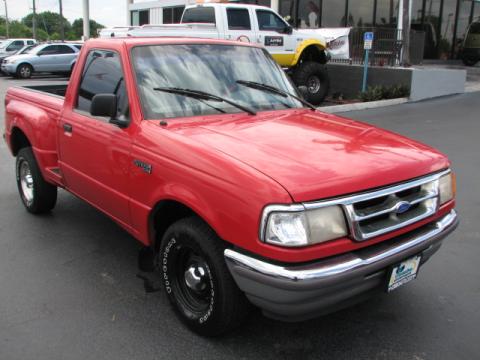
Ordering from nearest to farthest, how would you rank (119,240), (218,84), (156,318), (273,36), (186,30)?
(156,318) < (218,84) < (119,240) < (186,30) < (273,36)

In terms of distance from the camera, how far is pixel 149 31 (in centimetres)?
1180

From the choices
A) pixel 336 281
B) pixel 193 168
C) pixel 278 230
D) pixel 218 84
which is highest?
pixel 218 84

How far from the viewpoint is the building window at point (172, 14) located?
1114 inches

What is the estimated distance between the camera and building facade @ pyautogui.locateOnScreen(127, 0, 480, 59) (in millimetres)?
21297

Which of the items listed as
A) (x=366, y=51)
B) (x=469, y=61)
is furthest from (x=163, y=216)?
(x=469, y=61)

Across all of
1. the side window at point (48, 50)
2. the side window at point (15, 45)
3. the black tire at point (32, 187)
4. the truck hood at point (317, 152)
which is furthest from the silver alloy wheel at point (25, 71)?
the truck hood at point (317, 152)

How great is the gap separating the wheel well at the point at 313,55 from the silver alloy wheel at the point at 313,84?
731 mm

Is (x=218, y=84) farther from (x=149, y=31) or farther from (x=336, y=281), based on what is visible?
(x=149, y=31)

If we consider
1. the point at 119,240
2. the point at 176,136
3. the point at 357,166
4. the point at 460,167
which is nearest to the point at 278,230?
the point at 357,166

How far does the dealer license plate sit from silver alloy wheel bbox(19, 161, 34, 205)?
154 inches

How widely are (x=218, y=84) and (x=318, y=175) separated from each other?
4.89ft

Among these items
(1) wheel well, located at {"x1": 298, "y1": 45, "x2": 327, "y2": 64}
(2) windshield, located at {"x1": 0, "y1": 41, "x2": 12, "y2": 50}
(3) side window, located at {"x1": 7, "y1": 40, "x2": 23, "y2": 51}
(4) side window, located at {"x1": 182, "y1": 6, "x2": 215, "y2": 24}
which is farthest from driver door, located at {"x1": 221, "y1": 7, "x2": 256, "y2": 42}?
(3) side window, located at {"x1": 7, "y1": 40, "x2": 23, "y2": 51}

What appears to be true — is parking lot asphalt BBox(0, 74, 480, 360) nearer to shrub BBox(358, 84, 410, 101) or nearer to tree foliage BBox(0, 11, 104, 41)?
shrub BBox(358, 84, 410, 101)

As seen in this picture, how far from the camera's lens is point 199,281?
3.00 meters
